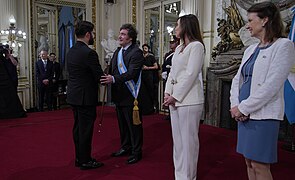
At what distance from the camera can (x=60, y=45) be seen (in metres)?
8.18

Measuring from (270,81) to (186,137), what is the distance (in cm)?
90

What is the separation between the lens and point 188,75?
2215 millimetres

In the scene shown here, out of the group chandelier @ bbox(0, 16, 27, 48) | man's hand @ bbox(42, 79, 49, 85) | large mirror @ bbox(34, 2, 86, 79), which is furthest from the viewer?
large mirror @ bbox(34, 2, 86, 79)

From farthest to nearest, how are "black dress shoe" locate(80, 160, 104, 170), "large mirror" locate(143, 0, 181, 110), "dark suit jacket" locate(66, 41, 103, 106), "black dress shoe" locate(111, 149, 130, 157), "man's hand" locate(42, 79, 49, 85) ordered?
1. "large mirror" locate(143, 0, 181, 110)
2. "man's hand" locate(42, 79, 49, 85)
3. "black dress shoe" locate(111, 149, 130, 157)
4. "black dress shoe" locate(80, 160, 104, 170)
5. "dark suit jacket" locate(66, 41, 103, 106)

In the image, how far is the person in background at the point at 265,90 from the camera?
62.3 inches

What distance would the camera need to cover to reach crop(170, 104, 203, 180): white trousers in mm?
2277

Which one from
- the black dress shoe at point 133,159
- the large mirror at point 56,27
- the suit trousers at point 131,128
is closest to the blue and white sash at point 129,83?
the suit trousers at point 131,128

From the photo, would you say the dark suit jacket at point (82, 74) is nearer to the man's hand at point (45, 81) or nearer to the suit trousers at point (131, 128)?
the suit trousers at point (131, 128)

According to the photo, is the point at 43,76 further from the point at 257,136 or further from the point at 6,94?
the point at 257,136

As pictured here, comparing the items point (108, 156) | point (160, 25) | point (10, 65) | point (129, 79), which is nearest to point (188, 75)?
point (129, 79)

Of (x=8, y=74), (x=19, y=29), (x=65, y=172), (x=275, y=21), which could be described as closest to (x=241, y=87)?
(x=275, y=21)

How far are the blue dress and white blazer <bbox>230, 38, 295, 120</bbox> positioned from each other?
0.13 feet

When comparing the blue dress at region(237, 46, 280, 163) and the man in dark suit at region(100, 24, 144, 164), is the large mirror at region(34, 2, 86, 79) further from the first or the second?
the blue dress at region(237, 46, 280, 163)

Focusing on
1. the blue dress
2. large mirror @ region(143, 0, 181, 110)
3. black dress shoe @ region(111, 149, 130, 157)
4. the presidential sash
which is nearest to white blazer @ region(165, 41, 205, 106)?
the blue dress
